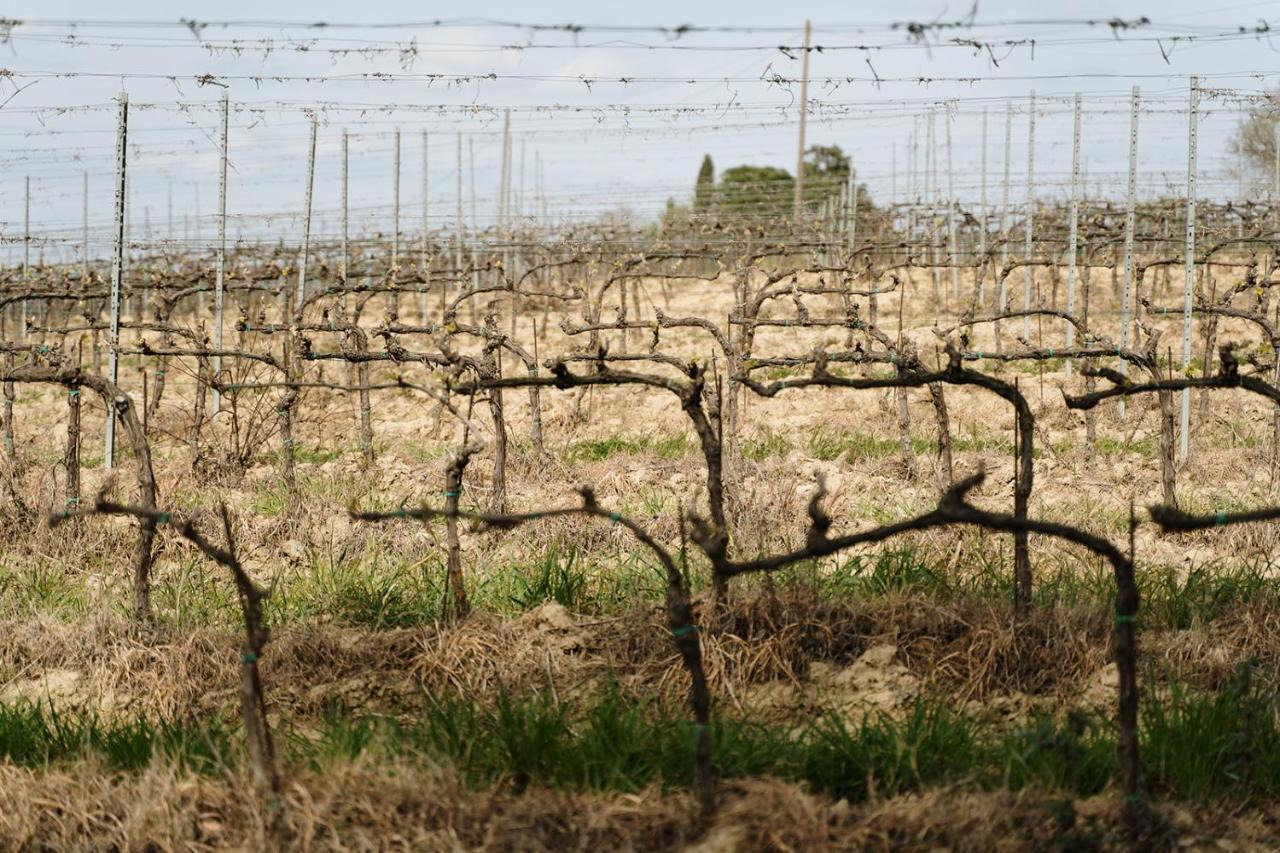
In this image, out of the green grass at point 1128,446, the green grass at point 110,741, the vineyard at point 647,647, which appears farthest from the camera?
the green grass at point 1128,446

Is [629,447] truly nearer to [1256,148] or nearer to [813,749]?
[813,749]

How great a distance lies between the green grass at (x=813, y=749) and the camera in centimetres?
340

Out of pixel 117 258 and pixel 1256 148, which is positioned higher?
pixel 1256 148

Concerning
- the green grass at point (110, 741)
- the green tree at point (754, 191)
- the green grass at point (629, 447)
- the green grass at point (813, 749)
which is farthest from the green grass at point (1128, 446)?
the green tree at point (754, 191)

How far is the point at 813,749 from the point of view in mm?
3504

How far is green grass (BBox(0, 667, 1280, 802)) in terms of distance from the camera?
3.40 meters

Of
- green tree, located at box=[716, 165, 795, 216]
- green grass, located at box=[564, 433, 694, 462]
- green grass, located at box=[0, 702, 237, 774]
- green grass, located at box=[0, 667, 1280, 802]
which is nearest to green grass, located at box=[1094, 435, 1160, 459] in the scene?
green grass, located at box=[564, 433, 694, 462]

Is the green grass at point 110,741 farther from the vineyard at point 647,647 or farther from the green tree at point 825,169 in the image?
the green tree at point 825,169

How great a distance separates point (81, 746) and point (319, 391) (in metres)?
9.42

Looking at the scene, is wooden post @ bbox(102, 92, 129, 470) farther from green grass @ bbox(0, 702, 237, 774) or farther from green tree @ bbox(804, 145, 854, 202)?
green tree @ bbox(804, 145, 854, 202)

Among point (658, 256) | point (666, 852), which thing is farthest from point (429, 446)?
point (666, 852)

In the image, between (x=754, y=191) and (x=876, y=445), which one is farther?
(x=754, y=191)

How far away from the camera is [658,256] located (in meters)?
16.3

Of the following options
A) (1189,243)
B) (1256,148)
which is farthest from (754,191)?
(1189,243)
